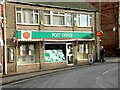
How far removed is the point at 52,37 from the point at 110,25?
51.9ft

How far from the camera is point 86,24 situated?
33.9m

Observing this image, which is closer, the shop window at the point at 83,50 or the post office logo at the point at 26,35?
the post office logo at the point at 26,35

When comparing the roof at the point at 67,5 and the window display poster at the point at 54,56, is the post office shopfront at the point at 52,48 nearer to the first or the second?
the window display poster at the point at 54,56

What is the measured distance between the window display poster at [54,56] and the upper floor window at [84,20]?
3.78 meters

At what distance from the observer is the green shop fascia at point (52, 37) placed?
2782 cm

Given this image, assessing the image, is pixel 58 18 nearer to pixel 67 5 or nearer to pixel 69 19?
pixel 69 19

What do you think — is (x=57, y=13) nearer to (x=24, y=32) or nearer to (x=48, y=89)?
(x=24, y=32)

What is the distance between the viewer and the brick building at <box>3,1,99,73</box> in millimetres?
27156

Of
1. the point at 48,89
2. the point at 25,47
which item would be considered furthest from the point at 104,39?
the point at 48,89

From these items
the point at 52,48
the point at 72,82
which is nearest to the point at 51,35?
the point at 52,48

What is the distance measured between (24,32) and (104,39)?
65.1 ft

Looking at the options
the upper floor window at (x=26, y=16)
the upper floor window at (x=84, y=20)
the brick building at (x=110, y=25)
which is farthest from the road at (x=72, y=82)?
the brick building at (x=110, y=25)

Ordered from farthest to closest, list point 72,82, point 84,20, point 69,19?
point 84,20 → point 69,19 → point 72,82

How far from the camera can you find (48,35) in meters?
29.8
